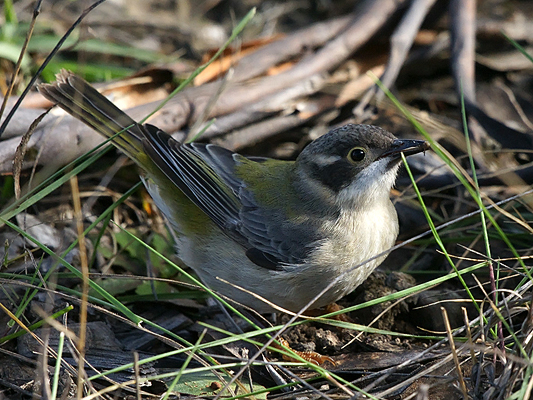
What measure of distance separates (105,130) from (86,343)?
178 centimetres

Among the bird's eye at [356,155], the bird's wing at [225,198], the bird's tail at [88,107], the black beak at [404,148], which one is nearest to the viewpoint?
the black beak at [404,148]

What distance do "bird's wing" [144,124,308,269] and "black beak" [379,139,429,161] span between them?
1026 millimetres

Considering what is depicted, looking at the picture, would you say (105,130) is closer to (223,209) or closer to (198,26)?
(223,209)

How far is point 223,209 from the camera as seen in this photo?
5.03 metres

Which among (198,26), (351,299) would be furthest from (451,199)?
(198,26)

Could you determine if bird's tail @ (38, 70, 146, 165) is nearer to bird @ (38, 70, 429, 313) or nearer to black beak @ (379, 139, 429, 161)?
bird @ (38, 70, 429, 313)

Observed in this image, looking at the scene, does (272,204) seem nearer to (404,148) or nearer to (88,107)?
(404,148)

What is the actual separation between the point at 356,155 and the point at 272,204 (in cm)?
88

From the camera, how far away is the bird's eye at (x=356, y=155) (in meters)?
4.50

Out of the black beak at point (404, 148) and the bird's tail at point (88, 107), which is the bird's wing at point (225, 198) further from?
the black beak at point (404, 148)

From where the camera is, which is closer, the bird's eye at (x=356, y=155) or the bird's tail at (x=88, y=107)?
the bird's eye at (x=356, y=155)

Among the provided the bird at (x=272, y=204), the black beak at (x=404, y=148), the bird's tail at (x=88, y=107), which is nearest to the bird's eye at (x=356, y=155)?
the bird at (x=272, y=204)

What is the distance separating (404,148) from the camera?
14.4 ft

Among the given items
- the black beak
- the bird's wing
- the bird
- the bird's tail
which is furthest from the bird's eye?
the bird's tail
